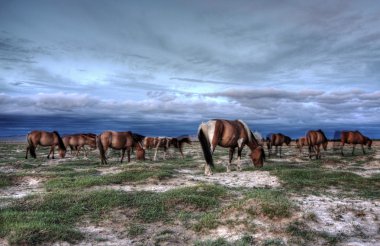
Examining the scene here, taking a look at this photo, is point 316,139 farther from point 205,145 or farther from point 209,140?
point 205,145

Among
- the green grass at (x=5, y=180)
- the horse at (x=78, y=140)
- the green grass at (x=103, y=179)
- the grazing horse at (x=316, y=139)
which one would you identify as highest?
the grazing horse at (x=316, y=139)

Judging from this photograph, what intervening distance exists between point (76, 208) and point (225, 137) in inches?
388

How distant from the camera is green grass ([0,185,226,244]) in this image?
7.06 m

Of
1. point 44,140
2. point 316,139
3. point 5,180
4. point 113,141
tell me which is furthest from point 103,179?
point 316,139

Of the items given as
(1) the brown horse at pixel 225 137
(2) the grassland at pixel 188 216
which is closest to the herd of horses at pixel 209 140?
(1) the brown horse at pixel 225 137

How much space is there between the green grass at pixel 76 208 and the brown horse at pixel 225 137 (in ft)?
17.9

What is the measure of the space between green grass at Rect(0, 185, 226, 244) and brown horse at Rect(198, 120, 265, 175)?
5.44m

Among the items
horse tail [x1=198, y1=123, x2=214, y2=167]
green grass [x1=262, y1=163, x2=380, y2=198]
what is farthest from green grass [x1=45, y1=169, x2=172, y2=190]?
green grass [x1=262, y1=163, x2=380, y2=198]

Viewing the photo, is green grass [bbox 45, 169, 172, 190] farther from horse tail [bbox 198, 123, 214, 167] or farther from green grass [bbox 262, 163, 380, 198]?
green grass [bbox 262, 163, 380, 198]

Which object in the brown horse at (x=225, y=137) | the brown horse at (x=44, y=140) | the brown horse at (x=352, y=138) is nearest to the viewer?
the brown horse at (x=225, y=137)

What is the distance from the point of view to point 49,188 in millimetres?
12516

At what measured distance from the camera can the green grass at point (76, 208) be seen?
706cm

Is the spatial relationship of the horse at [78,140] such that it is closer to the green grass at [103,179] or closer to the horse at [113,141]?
the horse at [113,141]

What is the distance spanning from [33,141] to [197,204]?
78.8 ft
